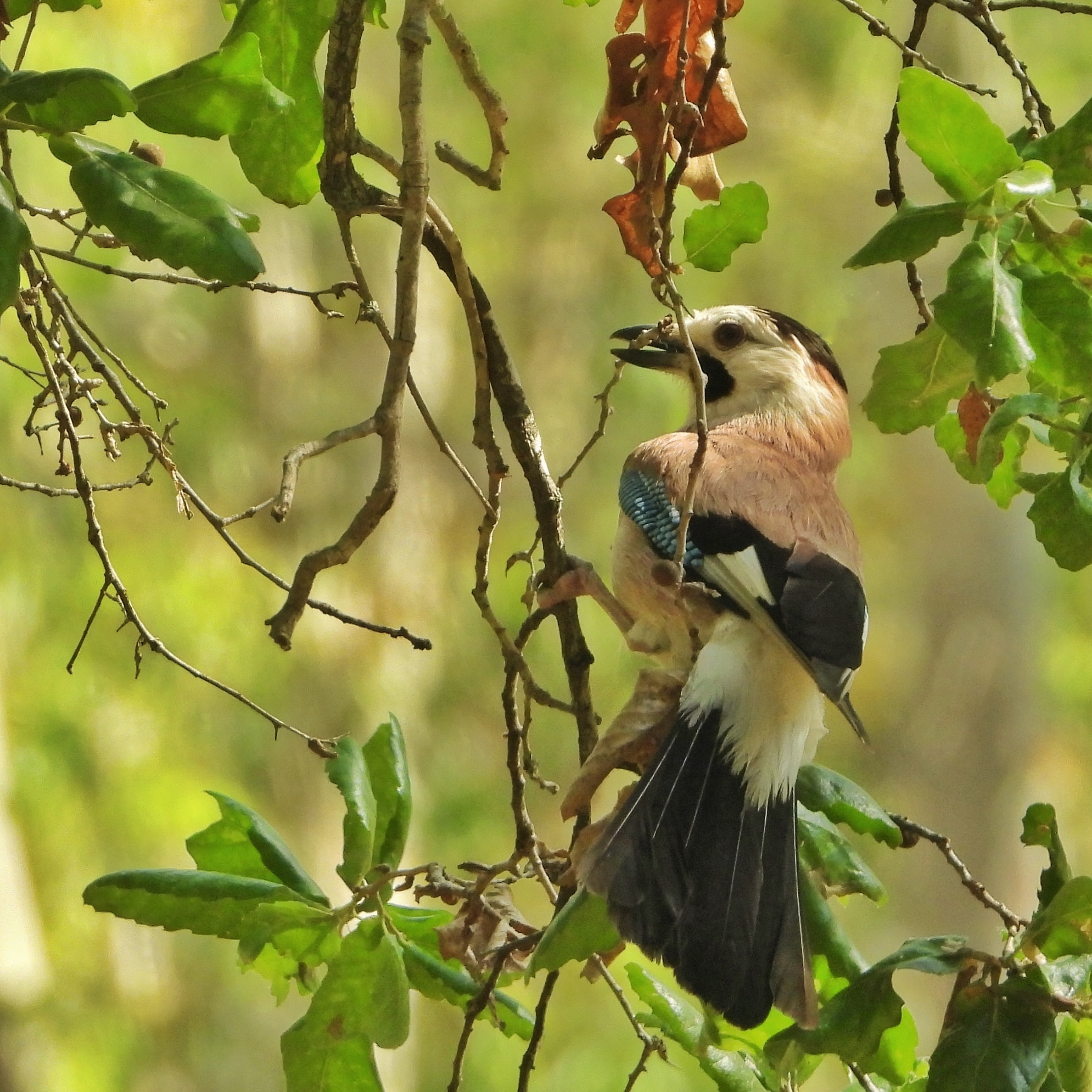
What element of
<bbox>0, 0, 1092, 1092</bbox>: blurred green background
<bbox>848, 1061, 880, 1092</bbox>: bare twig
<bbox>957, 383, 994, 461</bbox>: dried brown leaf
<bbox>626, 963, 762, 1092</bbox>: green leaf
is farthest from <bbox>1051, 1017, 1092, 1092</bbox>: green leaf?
<bbox>0, 0, 1092, 1092</bbox>: blurred green background

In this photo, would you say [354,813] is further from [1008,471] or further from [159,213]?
[1008,471]

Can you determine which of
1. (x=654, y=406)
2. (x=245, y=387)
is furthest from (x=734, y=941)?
(x=245, y=387)

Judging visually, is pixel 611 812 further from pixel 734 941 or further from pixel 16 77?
pixel 16 77

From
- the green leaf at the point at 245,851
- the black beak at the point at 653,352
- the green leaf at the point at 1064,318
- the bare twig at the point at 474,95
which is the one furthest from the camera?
the black beak at the point at 653,352

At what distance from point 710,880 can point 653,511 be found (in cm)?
74

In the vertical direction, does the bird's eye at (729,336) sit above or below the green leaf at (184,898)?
above

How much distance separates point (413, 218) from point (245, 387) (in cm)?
769

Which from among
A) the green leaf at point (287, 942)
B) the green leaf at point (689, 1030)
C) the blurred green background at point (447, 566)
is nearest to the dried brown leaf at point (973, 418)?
the green leaf at point (689, 1030)

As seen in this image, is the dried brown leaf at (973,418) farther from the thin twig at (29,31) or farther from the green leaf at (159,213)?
the thin twig at (29,31)

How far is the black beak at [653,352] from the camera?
264 centimetres

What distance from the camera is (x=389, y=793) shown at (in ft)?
6.51

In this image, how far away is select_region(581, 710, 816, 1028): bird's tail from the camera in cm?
180

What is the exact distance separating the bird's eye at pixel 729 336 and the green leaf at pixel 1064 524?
1.48m

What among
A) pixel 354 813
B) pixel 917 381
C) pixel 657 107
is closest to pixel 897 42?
pixel 657 107
